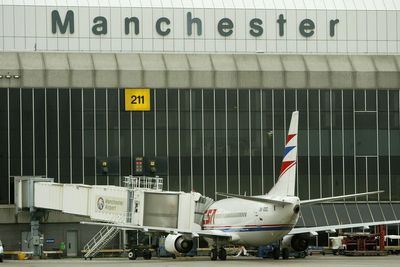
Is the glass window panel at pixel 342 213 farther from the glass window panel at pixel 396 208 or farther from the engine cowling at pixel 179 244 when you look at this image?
the engine cowling at pixel 179 244

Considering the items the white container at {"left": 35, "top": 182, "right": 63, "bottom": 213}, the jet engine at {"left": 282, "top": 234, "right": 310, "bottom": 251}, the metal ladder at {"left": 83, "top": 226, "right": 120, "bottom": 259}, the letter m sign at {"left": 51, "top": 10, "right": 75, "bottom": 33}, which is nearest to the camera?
the jet engine at {"left": 282, "top": 234, "right": 310, "bottom": 251}

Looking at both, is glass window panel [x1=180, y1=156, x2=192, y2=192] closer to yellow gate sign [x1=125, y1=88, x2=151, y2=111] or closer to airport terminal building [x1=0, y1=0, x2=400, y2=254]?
airport terminal building [x1=0, y1=0, x2=400, y2=254]

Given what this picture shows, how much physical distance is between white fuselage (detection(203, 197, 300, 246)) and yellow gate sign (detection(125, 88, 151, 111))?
21592 mm

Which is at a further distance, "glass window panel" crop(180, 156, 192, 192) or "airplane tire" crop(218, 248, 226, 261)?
"glass window panel" crop(180, 156, 192, 192)

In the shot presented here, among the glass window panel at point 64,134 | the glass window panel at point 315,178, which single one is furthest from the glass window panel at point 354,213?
the glass window panel at point 64,134

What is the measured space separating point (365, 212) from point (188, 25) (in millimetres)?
26624

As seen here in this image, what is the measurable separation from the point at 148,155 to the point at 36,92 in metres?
12.8

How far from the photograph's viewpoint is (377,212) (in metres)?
109

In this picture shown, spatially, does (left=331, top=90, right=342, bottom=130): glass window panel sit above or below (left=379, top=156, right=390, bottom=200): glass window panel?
above

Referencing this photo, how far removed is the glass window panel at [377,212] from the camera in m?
109

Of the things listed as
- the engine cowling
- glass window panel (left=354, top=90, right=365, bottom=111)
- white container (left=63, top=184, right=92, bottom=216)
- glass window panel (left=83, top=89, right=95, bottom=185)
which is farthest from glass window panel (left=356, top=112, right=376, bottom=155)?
the engine cowling

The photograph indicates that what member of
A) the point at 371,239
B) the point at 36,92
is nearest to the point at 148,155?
the point at 36,92

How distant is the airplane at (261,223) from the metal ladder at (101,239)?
854 cm

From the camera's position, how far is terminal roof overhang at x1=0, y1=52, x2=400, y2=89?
4136 inches
